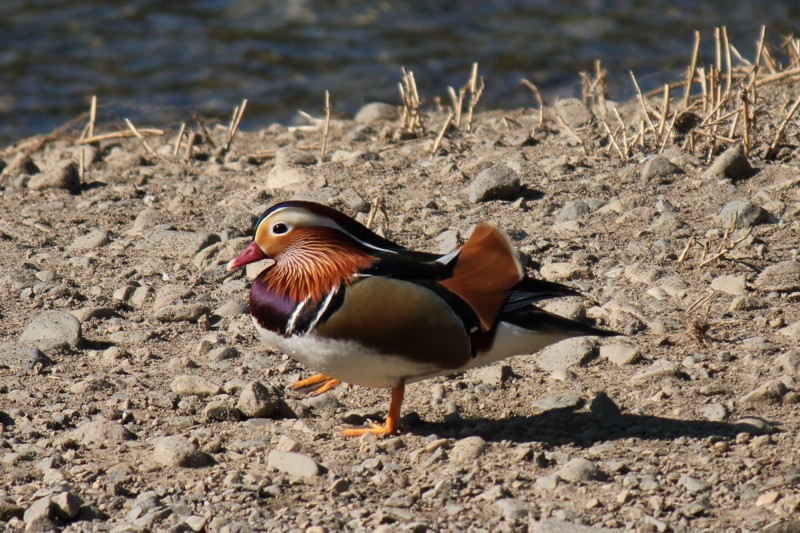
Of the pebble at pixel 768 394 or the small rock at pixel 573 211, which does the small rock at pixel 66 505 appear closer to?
the pebble at pixel 768 394

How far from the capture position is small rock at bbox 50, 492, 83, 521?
3.62 m

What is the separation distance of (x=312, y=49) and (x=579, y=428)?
961 cm

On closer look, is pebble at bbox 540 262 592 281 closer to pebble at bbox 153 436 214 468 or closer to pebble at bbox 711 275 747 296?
pebble at bbox 711 275 747 296

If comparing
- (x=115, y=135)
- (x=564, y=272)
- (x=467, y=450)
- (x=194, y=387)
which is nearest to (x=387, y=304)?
(x=467, y=450)

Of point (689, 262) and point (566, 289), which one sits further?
point (689, 262)

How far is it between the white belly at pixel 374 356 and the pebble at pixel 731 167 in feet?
7.88

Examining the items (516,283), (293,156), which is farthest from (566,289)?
(293,156)

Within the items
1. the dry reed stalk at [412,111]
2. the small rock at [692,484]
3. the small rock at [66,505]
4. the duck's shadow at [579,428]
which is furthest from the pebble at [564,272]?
the small rock at [66,505]

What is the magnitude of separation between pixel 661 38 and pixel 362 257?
1050 centimetres

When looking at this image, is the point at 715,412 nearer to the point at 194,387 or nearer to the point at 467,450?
the point at 467,450

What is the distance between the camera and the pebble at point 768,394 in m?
4.15

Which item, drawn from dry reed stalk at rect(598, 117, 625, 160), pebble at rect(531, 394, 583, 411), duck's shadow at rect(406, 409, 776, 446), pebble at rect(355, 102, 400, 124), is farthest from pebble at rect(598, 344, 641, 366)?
pebble at rect(355, 102, 400, 124)

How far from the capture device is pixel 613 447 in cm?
395

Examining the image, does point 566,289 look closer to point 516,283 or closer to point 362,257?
point 516,283
